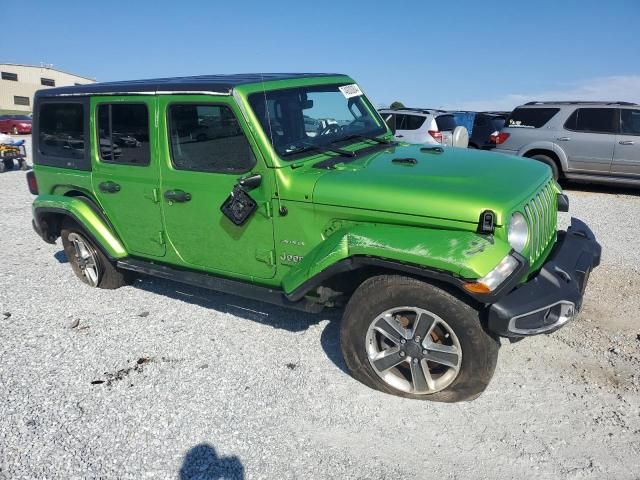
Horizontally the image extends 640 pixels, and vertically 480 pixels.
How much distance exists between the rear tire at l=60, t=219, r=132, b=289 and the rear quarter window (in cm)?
65

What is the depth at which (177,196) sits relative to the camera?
398 centimetres

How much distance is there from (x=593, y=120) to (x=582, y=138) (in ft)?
1.28

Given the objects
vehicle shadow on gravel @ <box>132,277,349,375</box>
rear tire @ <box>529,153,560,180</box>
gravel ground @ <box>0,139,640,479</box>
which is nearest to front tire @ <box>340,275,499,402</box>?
gravel ground @ <box>0,139,640,479</box>

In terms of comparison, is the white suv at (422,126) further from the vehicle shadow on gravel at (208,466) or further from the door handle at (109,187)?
the vehicle shadow on gravel at (208,466)

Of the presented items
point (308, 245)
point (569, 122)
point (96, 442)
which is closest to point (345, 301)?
point (308, 245)

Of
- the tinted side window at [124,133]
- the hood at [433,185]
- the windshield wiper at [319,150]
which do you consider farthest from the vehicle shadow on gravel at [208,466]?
the tinted side window at [124,133]

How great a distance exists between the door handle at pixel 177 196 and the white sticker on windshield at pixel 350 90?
5.24 feet

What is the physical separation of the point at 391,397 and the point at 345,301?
27.6 inches

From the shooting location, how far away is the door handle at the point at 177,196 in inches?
155

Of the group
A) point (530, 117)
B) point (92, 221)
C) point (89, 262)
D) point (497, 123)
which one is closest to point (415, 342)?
point (92, 221)

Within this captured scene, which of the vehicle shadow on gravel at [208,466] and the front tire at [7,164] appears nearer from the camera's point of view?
the vehicle shadow on gravel at [208,466]

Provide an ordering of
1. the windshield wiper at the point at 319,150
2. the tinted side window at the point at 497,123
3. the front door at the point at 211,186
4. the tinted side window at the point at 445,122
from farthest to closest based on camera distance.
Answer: the tinted side window at the point at 497,123
the tinted side window at the point at 445,122
the windshield wiper at the point at 319,150
the front door at the point at 211,186

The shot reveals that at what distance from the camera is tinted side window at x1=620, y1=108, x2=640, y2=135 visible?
9.43m

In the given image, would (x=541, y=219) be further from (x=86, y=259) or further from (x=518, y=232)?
(x=86, y=259)
